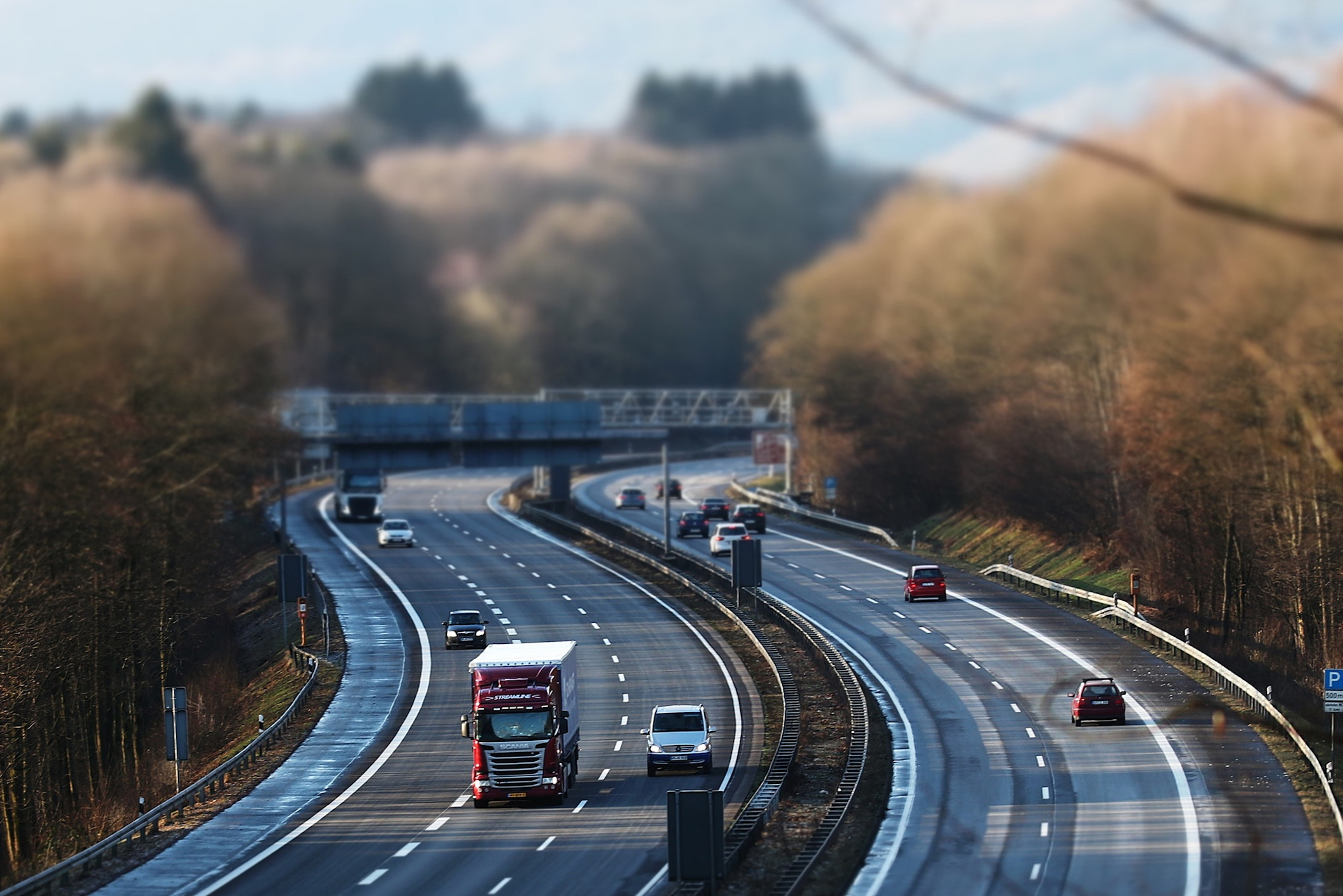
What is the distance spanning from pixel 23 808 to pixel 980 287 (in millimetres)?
45546

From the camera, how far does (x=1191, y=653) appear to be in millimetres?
50438

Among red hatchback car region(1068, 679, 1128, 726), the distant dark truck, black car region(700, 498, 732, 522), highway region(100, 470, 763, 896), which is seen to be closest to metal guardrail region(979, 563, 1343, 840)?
red hatchback car region(1068, 679, 1128, 726)

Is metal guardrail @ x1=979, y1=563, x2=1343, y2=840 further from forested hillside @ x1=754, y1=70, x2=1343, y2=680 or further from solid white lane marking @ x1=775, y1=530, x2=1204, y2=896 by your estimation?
forested hillside @ x1=754, y1=70, x2=1343, y2=680

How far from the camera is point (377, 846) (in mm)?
32000

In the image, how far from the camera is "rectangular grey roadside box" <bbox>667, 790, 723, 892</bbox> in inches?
953

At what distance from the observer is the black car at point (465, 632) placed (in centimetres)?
6212

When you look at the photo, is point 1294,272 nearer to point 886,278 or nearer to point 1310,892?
point 886,278

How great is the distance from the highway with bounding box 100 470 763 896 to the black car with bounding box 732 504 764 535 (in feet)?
39.7

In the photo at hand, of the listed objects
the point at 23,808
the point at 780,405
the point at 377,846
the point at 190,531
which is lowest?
the point at 23,808

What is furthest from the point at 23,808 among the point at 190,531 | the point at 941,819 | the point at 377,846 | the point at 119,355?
the point at 119,355

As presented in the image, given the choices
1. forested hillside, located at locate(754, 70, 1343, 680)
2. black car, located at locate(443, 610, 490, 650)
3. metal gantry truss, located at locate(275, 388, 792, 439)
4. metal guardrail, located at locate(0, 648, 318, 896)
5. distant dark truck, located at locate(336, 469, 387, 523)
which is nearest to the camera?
forested hillside, located at locate(754, 70, 1343, 680)

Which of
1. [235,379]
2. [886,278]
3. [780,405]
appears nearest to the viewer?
[886,278]

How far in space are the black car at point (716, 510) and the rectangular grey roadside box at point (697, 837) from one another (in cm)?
7396

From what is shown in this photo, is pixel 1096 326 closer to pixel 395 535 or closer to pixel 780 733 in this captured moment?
pixel 780 733
